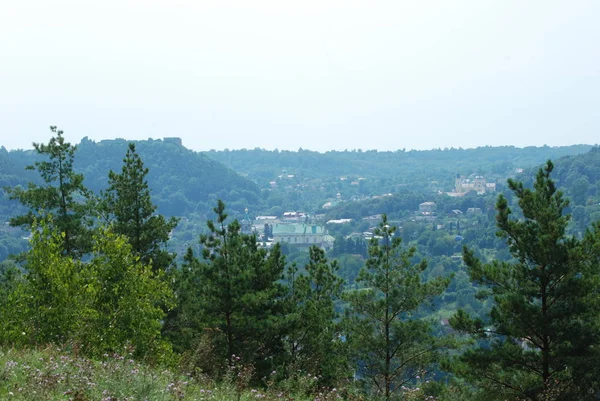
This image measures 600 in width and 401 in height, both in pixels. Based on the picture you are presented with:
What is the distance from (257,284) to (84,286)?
527 cm

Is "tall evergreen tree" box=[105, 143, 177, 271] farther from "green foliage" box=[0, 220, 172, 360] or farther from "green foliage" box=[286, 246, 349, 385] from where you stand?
"green foliage" box=[0, 220, 172, 360]

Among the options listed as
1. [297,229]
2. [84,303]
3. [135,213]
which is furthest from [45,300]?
[297,229]

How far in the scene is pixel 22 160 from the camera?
626ft

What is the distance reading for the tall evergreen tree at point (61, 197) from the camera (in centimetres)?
2012

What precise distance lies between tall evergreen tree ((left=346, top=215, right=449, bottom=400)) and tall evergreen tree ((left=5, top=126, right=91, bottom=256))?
Answer: 28.4 ft

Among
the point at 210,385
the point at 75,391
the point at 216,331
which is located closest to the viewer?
the point at 75,391

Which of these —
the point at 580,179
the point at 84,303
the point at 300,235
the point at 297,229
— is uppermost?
the point at 84,303

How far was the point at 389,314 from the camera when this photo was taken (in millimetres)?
17562

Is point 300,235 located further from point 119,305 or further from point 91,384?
point 91,384

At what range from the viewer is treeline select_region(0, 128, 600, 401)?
38.9 ft

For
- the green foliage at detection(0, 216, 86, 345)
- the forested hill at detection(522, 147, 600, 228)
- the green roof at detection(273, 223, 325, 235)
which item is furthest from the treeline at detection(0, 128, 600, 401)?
the green roof at detection(273, 223, 325, 235)

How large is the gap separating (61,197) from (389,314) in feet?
34.7

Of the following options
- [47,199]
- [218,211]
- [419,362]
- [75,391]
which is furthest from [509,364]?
[47,199]

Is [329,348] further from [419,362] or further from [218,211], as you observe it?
[218,211]
